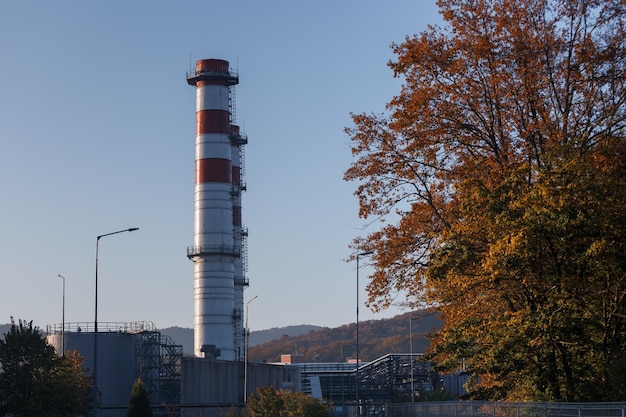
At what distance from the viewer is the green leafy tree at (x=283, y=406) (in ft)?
218

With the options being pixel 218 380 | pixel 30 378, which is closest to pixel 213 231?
pixel 218 380

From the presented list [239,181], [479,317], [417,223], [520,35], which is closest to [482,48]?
[520,35]

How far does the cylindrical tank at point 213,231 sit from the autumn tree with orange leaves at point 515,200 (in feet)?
215

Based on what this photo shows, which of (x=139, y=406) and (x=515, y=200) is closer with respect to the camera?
(x=515, y=200)

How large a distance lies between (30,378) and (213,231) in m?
46.2

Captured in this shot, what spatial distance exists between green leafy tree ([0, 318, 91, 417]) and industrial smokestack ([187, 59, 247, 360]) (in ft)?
140

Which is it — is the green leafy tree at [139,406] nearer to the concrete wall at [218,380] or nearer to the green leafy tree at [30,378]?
the green leafy tree at [30,378]

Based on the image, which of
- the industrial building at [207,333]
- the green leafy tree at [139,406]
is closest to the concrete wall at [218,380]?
the industrial building at [207,333]

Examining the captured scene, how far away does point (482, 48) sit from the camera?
1120 inches

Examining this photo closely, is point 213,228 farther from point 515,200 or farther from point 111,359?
point 515,200

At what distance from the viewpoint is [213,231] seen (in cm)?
9606

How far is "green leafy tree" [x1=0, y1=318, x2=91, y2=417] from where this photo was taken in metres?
49.8

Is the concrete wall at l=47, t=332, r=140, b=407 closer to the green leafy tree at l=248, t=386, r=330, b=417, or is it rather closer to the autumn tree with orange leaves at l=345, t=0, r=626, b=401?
the green leafy tree at l=248, t=386, r=330, b=417

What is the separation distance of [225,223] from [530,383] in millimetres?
69417
